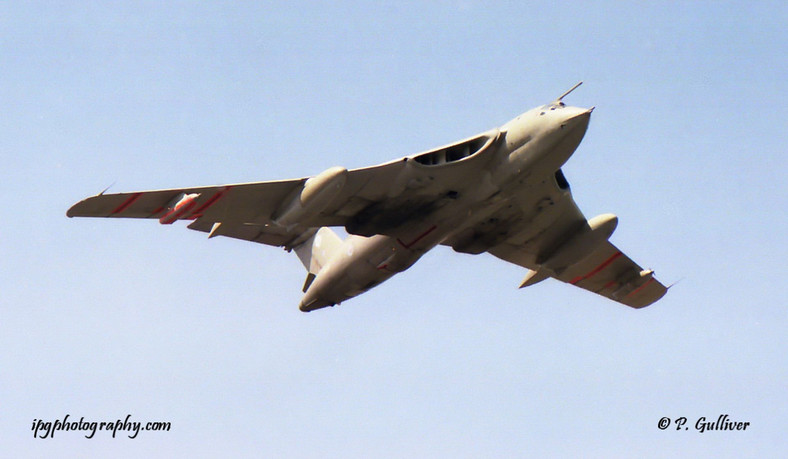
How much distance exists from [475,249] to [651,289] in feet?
23.1

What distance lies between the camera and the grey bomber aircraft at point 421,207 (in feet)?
86.6

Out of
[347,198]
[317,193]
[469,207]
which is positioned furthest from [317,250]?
[317,193]

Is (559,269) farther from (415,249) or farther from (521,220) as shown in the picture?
(415,249)

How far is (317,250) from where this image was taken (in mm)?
32844

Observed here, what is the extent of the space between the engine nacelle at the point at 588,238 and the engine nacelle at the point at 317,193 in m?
8.87

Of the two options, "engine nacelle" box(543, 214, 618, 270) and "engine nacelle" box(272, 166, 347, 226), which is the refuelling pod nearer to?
"engine nacelle" box(543, 214, 618, 270)

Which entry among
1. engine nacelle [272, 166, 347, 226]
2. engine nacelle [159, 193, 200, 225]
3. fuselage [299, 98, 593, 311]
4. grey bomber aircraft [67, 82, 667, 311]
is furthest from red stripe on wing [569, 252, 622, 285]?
engine nacelle [159, 193, 200, 225]

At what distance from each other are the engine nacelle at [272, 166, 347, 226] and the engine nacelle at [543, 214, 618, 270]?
8.87 metres

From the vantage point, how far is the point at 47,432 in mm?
29766

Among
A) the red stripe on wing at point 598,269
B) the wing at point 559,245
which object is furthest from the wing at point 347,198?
the red stripe on wing at point 598,269

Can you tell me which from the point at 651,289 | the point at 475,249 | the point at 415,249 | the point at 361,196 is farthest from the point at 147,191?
the point at 651,289

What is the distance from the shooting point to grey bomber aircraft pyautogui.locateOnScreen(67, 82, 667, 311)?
26.4 metres

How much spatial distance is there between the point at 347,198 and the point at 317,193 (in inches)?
73.7

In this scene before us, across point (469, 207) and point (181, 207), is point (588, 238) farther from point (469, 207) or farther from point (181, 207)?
point (181, 207)
